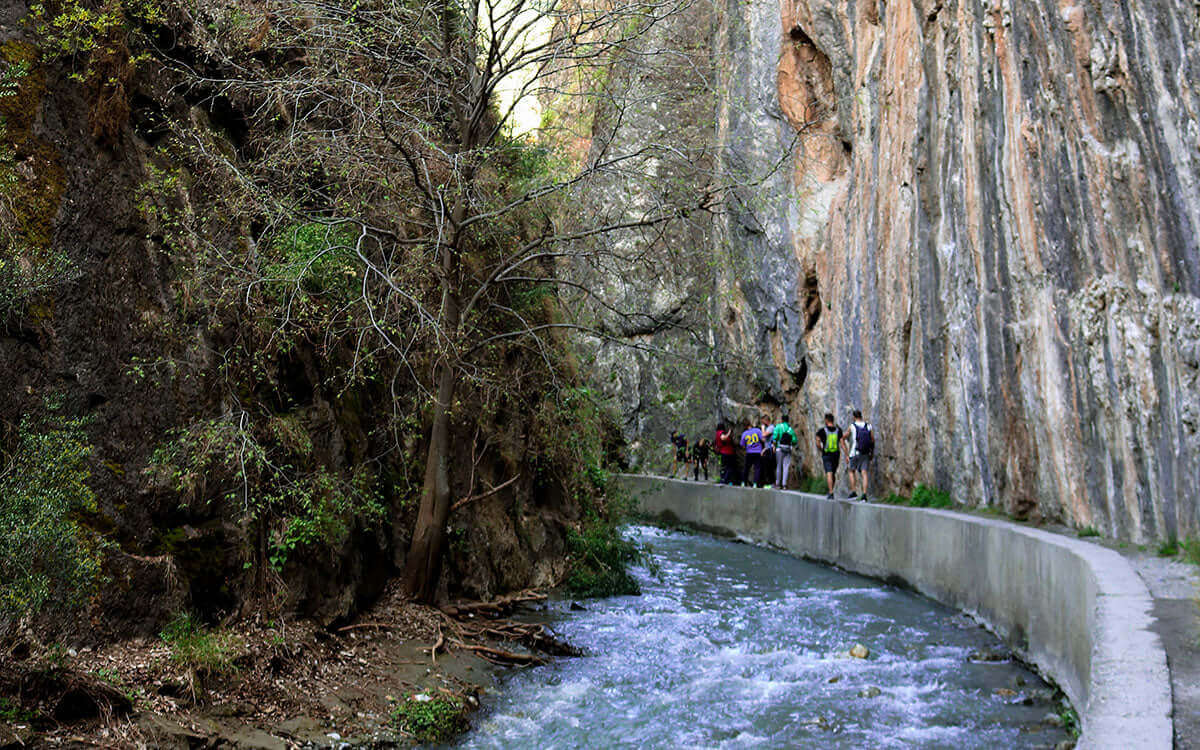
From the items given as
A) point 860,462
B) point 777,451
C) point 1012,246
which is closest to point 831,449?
point 860,462

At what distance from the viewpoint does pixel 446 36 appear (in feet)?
33.4

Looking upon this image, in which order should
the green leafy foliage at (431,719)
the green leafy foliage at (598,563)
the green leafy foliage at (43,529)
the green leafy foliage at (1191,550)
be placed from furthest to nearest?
1. the green leafy foliage at (598,563)
2. the green leafy foliage at (1191,550)
3. the green leafy foliage at (431,719)
4. the green leafy foliage at (43,529)

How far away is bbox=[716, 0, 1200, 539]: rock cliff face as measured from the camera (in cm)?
932

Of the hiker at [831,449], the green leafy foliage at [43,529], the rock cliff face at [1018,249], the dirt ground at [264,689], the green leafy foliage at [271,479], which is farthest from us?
the hiker at [831,449]

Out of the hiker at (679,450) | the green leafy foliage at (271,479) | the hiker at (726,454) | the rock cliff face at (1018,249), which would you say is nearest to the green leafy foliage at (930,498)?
the rock cliff face at (1018,249)

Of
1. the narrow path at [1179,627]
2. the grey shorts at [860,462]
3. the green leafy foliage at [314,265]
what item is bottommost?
the narrow path at [1179,627]

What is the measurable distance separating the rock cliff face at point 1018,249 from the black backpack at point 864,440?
0.69 metres

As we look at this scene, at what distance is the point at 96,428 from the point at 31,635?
1.74 m

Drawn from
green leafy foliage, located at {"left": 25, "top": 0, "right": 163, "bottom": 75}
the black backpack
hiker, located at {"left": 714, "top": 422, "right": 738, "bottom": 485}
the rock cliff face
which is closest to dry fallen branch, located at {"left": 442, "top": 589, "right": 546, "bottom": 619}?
the rock cliff face

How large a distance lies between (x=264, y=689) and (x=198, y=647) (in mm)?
546

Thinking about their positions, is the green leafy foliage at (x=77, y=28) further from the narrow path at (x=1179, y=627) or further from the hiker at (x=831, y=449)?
the hiker at (x=831, y=449)

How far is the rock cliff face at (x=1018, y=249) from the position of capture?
9.32m

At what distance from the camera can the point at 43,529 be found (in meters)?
5.61

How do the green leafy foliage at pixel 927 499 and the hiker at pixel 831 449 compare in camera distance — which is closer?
the green leafy foliage at pixel 927 499
